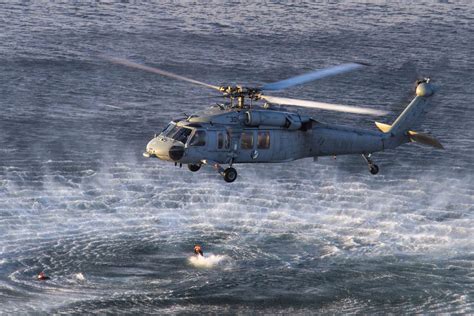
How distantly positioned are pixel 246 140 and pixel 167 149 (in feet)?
16.1

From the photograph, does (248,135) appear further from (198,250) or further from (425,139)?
(198,250)

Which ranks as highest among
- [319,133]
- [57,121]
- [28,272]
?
[319,133]

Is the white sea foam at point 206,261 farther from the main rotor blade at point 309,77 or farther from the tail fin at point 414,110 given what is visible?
the main rotor blade at point 309,77

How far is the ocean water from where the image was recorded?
83375mm

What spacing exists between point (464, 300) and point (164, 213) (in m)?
26.3

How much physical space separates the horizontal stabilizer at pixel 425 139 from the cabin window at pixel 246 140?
10.9 metres

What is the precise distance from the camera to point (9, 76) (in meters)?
123

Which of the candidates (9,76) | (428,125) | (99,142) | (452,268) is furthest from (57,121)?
(452,268)

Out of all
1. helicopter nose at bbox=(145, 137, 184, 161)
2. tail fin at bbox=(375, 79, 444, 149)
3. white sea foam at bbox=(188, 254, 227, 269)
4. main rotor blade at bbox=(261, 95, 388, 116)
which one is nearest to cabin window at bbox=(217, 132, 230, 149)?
helicopter nose at bbox=(145, 137, 184, 161)

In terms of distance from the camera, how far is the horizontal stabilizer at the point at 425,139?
2633 inches

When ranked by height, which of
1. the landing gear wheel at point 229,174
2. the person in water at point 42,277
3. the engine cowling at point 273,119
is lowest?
the person in water at point 42,277

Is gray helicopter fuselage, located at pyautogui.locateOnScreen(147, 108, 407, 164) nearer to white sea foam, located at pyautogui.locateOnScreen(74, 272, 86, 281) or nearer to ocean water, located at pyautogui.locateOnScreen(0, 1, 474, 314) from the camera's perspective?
ocean water, located at pyautogui.locateOnScreen(0, 1, 474, 314)

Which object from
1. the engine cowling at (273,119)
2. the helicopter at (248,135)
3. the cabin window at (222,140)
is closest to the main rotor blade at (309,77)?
the helicopter at (248,135)

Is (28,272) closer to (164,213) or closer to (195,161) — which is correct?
(164,213)
